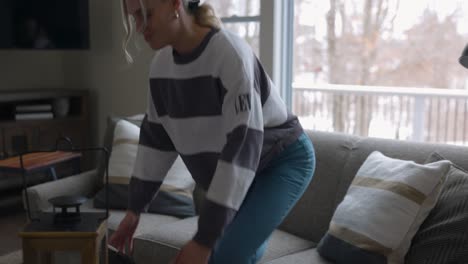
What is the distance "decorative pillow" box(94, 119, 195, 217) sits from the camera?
274 centimetres

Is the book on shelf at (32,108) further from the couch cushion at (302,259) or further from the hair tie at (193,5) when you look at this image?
the hair tie at (193,5)

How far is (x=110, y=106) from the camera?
4.45 meters

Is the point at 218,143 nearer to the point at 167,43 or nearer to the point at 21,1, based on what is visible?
the point at 167,43

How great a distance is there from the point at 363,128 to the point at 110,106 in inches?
86.6

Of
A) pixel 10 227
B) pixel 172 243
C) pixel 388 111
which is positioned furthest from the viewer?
pixel 388 111

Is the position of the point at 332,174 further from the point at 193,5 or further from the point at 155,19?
the point at 155,19

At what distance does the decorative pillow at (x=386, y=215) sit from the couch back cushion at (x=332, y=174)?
0.24 meters

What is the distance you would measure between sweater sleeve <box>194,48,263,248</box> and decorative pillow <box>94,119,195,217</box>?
1.46 metres

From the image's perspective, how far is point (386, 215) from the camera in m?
2.00

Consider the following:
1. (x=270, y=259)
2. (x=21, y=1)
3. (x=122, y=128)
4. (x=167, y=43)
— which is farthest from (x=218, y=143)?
(x=21, y=1)

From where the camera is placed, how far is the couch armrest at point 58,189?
2.76 m

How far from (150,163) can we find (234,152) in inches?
16.3

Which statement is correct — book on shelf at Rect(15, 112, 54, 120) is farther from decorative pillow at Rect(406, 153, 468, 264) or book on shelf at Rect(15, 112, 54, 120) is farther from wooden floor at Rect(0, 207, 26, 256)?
decorative pillow at Rect(406, 153, 468, 264)

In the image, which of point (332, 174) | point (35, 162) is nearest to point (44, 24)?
point (35, 162)
